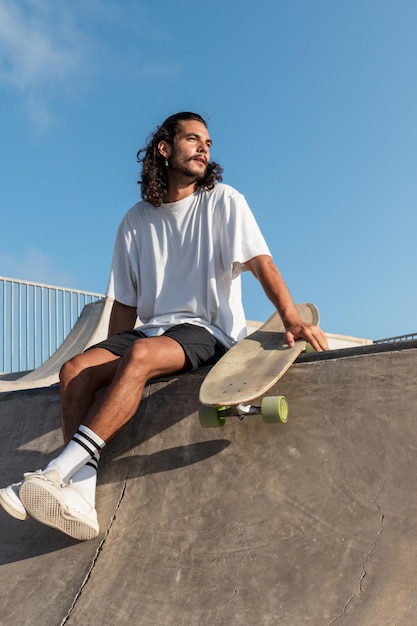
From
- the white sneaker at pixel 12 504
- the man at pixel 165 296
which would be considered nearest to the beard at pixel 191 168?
the man at pixel 165 296

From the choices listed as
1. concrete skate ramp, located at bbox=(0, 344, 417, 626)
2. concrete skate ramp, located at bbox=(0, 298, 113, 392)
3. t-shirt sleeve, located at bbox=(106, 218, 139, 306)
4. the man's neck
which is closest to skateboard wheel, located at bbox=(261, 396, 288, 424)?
concrete skate ramp, located at bbox=(0, 344, 417, 626)

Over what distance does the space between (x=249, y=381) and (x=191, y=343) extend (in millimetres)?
555

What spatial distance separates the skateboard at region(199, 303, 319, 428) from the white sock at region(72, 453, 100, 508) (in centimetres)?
55

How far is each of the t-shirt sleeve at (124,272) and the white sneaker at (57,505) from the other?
1.37 meters

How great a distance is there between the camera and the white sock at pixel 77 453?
2899 mm

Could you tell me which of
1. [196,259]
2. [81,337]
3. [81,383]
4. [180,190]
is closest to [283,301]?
[196,259]

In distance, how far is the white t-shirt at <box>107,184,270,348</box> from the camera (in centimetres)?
370

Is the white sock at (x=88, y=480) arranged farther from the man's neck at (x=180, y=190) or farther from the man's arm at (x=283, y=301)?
the man's neck at (x=180, y=190)

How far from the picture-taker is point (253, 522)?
2.73 meters

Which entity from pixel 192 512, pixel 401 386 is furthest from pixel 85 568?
pixel 401 386

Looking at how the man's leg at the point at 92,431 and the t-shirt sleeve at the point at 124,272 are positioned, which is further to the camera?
the t-shirt sleeve at the point at 124,272

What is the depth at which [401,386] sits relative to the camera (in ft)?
9.42

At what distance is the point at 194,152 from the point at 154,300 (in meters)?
0.86

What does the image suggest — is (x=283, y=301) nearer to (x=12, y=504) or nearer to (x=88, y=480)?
(x=88, y=480)
